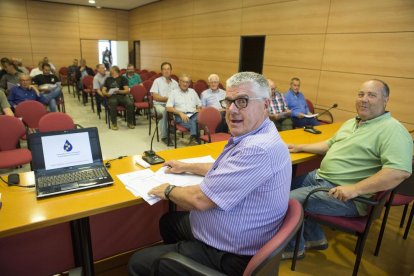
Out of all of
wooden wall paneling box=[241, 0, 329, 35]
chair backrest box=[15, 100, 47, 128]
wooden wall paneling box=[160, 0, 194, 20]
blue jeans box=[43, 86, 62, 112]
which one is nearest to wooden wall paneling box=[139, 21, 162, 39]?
wooden wall paneling box=[160, 0, 194, 20]

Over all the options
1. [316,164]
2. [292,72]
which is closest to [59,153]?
[316,164]

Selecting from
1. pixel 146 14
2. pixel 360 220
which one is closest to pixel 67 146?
pixel 360 220

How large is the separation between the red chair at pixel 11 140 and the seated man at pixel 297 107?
385cm

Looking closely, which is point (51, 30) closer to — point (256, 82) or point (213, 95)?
point (213, 95)

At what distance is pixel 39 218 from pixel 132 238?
2.92ft

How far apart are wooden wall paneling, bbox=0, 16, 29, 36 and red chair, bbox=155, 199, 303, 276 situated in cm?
1247

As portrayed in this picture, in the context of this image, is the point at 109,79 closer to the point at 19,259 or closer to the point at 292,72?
the point at 292,72

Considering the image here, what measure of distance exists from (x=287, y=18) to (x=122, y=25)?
9467 millimetres

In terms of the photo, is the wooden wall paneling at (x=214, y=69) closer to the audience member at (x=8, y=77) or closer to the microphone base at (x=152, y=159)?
the audience member at (x=8, y=77)

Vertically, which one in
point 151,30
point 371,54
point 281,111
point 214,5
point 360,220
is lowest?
point 360,220

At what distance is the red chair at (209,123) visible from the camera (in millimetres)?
3652

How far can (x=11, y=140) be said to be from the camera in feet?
10.2

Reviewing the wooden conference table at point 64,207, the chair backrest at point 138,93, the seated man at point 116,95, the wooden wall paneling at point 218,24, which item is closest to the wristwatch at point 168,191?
the wooden conference table at point 64,207

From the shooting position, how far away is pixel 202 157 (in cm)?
213
